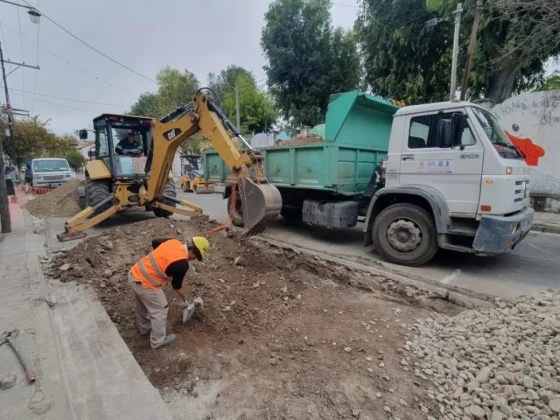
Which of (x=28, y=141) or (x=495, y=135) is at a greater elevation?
(x=28, y=141)

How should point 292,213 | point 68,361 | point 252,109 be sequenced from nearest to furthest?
point 68,361, point 292,213, point 252,109

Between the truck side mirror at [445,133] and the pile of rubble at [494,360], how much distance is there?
2200 millimetres

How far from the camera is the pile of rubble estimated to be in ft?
6.50

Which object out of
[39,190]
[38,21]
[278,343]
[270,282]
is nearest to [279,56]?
[38,21]

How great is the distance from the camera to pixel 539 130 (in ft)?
28.6

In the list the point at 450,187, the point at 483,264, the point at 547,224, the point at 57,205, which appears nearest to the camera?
the point at 450,187

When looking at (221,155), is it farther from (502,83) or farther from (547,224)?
(502,83)

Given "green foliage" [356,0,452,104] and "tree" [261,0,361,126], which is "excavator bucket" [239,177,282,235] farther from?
"tree" [261,0,361,126]

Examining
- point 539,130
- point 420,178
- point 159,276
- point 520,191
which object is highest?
point 539,130

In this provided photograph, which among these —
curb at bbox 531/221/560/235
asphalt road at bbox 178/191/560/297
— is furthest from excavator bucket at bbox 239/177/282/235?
curb at bbox 531/221/560/235

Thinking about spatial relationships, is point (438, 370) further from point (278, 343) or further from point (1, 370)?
point (1, 370)

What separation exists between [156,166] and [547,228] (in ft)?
28.6

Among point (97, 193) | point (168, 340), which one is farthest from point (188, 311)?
point (97, 193)

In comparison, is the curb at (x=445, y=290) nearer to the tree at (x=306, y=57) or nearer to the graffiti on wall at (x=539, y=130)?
the graffiti on wall at (x=539, y=130)
